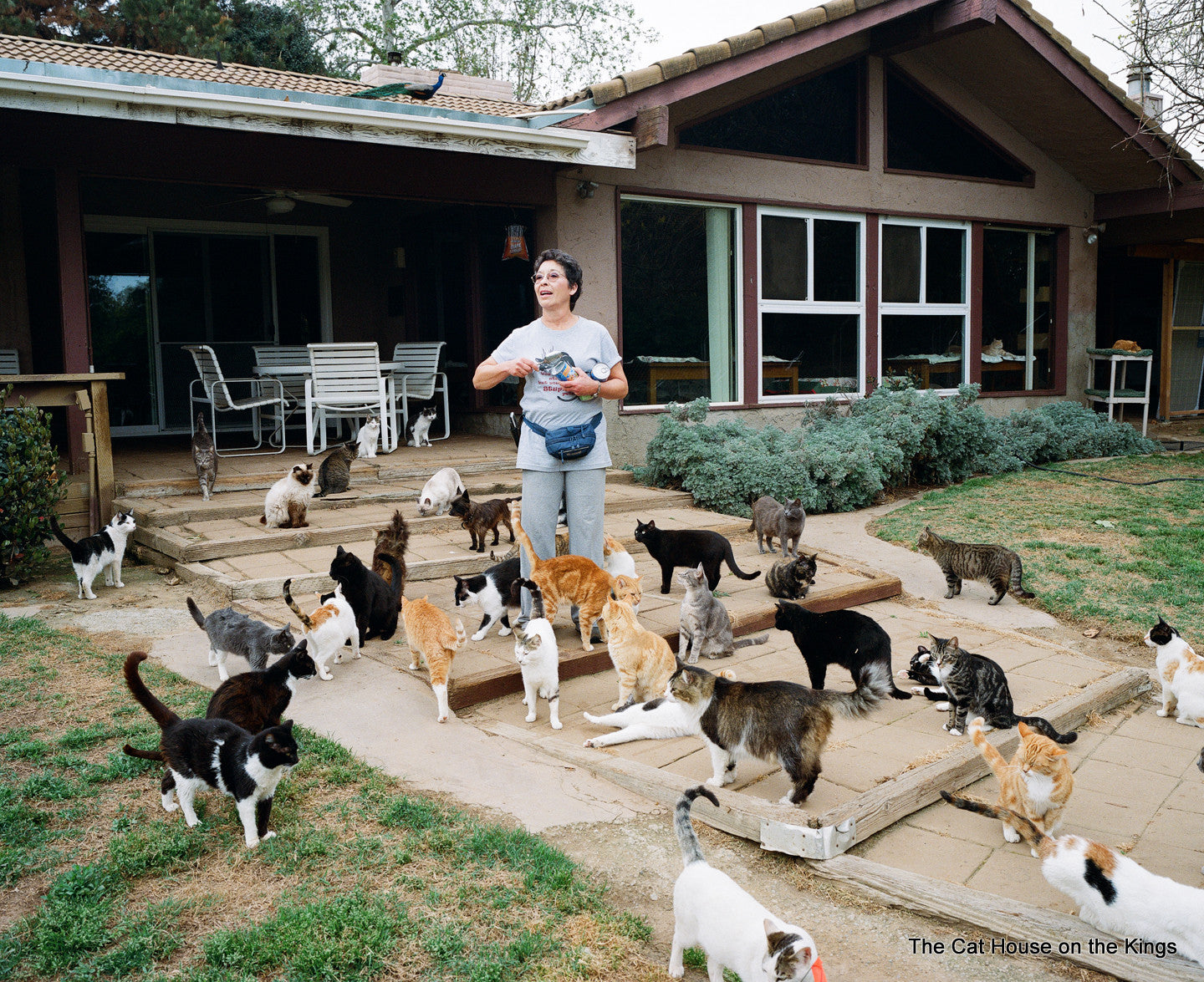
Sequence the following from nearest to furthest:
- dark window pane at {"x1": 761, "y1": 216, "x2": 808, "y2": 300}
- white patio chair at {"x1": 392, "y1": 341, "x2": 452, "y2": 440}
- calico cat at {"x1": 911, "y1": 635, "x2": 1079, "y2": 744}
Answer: calico cat at {"x1": 911, "y1": 635, "x2": 1079, "y2": 744} < white patio chair at {"x1": 392, "y1": 341, "x2": 452, "y2": 440} < dark window pane at {"x1": 761, "y1": 216, "x2": 808, "y2": 300}

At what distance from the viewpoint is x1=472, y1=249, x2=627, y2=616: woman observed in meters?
4.44

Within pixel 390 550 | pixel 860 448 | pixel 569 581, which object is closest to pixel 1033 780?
pixel 569 581

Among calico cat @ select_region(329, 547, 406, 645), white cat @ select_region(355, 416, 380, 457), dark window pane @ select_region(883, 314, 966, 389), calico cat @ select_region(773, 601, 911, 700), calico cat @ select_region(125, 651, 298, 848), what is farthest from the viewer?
dark window pane @ select_region(883, 314, 966, 389)

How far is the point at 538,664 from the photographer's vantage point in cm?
419

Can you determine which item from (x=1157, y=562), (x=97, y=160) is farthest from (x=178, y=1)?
(x=1157, y=562)

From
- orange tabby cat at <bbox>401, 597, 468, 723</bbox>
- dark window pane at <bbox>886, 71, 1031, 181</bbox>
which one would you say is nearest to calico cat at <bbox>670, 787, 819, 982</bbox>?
orange tabby cat at <bbox>401, 597, 468, 723</bbox>

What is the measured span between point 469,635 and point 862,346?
27.7ft

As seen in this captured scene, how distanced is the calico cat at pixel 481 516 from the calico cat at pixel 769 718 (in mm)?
3497

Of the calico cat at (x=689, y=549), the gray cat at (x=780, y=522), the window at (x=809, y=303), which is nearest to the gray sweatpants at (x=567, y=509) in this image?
the calico cat at (x=689, y=549)

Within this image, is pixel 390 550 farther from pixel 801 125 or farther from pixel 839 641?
pixel 801 125

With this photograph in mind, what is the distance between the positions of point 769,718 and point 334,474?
218 inches

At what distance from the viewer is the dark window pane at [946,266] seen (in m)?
12.8

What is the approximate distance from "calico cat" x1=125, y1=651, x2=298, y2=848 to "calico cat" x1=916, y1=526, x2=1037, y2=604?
5.12 meters

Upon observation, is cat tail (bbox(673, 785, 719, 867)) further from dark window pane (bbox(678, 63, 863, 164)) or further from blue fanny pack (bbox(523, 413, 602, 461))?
dark window pane (bbox(678, 63, 863, 164))
